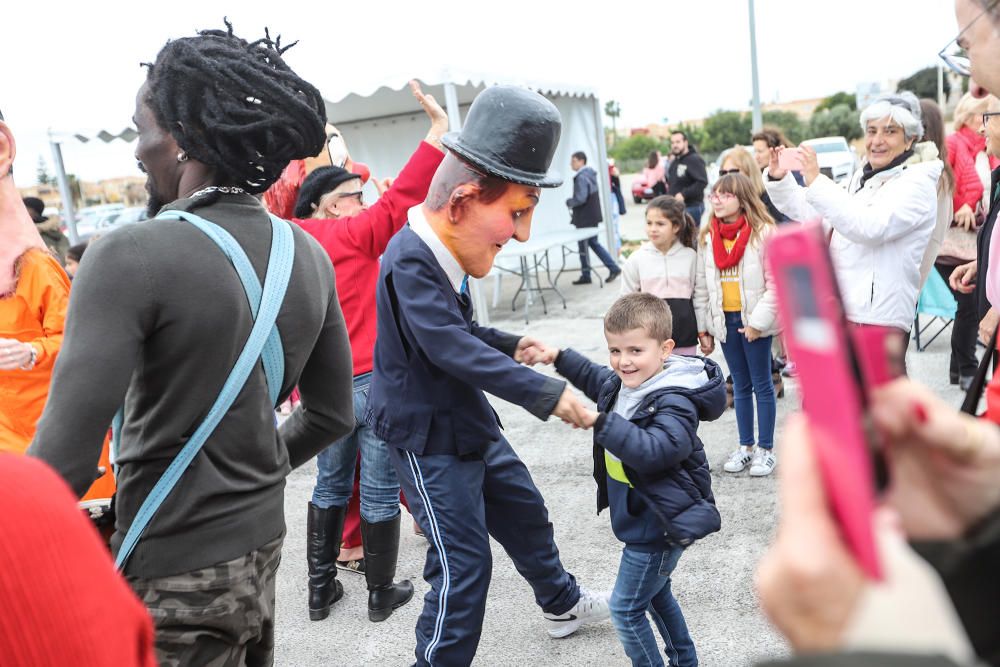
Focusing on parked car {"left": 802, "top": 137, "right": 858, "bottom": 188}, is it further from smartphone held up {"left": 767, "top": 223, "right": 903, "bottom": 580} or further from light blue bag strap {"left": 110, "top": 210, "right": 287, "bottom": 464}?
smartphone held up {"left": 767, "top": 223, "right": 903, "bottom": 580}

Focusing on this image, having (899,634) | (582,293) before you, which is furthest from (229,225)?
(582,293)

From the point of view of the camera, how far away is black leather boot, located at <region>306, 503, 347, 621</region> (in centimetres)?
372

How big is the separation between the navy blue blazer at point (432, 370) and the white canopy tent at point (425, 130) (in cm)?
799

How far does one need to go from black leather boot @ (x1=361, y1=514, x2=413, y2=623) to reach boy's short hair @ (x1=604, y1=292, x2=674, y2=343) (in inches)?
59.5

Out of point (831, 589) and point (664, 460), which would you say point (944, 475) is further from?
point (664, 460)

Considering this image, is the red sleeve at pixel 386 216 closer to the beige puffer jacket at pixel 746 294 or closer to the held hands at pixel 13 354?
the held hands at pixel 13 354

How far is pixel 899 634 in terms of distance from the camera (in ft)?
1.82

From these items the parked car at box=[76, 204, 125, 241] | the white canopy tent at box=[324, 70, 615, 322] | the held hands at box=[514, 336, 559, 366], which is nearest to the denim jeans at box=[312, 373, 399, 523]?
the held hands at box=[514, 336, 559, 366]

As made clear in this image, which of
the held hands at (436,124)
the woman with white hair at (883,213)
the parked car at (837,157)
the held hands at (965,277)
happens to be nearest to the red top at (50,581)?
the held hands at (436,124)

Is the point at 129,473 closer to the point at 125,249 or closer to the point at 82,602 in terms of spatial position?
the point at 125,249

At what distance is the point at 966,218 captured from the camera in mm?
5652

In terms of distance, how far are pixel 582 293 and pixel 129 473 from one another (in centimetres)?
973

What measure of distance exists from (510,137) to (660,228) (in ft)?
8.53

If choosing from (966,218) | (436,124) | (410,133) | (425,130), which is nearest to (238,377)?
(436,124)
